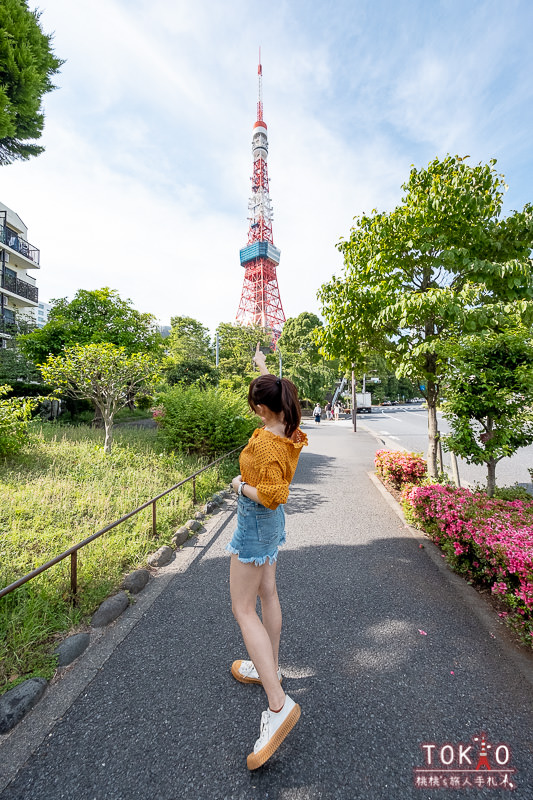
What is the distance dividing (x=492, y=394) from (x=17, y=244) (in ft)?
95.0

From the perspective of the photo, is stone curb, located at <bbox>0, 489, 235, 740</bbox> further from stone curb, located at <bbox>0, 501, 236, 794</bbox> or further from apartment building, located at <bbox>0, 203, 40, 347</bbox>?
apartment building, located at <bbox>0, 203, 40, 347</bbox>

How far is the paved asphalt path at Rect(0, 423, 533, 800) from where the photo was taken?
57.7 inches

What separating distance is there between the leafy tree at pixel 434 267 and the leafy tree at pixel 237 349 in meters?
14.8

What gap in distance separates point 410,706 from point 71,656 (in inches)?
83.6

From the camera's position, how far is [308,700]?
1872mm

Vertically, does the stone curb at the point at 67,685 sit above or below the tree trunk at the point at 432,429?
below

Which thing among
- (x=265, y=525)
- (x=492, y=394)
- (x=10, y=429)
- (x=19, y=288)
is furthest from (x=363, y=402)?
(x=265, y=525)

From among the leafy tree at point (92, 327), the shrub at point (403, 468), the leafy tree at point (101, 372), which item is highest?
the leafy tree at point (92, 327)

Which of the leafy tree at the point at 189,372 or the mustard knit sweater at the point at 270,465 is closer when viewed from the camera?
the mustard knit sweater at the point at 270,465

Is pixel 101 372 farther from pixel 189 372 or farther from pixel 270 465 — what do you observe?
pixel 189 372

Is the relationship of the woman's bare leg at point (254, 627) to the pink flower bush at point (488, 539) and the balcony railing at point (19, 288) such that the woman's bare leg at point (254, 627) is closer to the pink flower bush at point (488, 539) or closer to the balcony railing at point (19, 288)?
the pink flower bush at point (488, 539)

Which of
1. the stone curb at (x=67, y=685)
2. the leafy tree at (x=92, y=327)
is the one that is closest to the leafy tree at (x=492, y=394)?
the stone curb at (x=67, y=685)

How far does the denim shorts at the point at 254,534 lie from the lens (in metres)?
1.67

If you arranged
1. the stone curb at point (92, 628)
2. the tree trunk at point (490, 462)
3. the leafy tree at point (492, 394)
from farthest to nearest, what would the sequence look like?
the tree trunk at point (490, 462) → the leafy tree at point (492, 394) → the stone curb at point (92, 628)
